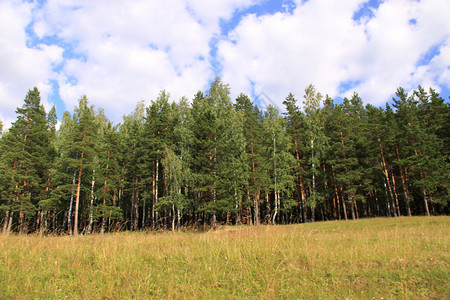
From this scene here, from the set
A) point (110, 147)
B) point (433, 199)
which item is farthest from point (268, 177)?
point (110, 147)

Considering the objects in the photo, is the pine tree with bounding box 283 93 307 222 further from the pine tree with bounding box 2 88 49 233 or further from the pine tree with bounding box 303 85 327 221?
the pine tree with bounding box 2 88 49 233

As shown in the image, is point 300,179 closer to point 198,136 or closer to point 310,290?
point 198,136

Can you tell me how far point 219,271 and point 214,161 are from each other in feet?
75.0

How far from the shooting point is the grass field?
4.09 m

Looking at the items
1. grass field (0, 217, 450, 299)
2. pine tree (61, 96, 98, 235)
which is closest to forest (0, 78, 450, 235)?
pine tree (61, 96, 98, 235)

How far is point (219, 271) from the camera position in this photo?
482 cm

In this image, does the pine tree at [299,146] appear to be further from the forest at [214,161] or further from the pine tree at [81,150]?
the pine tree at [81,150]

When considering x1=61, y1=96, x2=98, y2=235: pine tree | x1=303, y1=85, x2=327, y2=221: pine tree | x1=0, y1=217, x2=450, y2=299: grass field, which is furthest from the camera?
x1=303, y1=85, x2=327, y2=221: pine tree

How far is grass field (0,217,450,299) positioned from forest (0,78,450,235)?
61.8 feet

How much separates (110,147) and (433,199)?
138 ft

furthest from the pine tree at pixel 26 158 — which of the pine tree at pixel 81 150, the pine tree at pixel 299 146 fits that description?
the pine tree at pixel 299 146

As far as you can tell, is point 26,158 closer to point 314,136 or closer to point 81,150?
point 81,150

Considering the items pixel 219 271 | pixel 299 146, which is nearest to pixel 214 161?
pixel 299 146

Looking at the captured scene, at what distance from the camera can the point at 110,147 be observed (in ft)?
101
